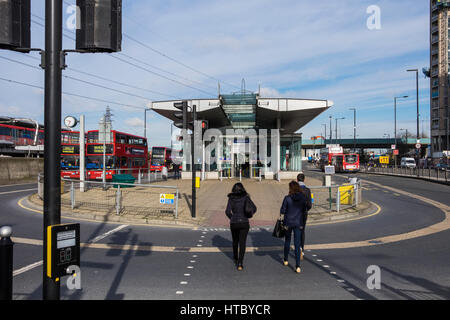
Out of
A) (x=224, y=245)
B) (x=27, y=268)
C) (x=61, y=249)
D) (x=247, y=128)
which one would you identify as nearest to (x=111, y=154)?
(x=247, y=128)

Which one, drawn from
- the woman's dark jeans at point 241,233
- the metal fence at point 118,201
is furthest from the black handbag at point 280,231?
the metal fence at point 118,201

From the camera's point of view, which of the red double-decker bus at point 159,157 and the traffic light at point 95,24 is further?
the red double-decker bus at point 159,157

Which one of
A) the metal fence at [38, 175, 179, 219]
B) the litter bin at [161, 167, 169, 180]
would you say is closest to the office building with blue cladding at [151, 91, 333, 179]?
the litter bin at [161, 167, 169, 180]

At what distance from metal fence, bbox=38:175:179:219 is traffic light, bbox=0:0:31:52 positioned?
7570 mm

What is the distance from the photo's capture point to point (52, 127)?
9.34ft

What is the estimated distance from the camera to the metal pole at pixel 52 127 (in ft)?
9.29

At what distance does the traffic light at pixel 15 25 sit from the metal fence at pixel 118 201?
7570 millimetres

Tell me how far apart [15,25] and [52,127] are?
111 centimetres

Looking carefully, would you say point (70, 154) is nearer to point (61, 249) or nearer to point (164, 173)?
point (164, 173)

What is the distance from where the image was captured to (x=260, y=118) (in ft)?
92.6

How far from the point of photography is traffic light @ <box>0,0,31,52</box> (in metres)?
3.05

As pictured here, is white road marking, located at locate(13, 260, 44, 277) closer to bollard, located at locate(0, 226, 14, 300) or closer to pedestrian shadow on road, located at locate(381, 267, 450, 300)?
bollard, located at locate(0, 226, 14, 300)

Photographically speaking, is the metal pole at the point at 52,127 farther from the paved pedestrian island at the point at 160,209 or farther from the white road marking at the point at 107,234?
the paved pedestrian island at the point at 160,209

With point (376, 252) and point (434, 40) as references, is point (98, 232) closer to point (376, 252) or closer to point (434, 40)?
point (376, 252)
